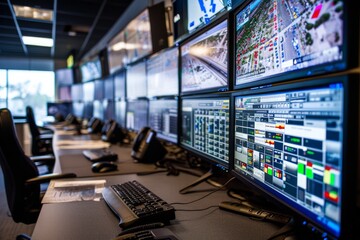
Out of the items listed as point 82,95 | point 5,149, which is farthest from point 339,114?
point 82,95

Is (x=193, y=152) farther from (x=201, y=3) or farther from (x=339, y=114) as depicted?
(x=339, y=114)

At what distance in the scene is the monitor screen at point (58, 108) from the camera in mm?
6792

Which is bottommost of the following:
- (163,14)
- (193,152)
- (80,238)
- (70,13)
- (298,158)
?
(80,238)

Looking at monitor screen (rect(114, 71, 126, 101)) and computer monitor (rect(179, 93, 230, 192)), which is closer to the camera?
computer monitor (rect(179, 93, 230, 192))

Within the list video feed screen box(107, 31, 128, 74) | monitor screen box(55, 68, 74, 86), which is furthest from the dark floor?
monitor screen box(55, 68, 74, 86)

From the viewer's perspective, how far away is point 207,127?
137 centimetres

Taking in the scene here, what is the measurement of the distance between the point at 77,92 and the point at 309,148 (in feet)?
A: 22.2

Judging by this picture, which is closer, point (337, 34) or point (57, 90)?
point (337, 34)

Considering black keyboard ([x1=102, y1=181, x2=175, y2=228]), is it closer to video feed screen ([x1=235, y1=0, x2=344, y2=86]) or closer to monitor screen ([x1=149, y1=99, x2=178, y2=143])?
video feed screen ([x1=235, y1=0, x2=344, y2=86])

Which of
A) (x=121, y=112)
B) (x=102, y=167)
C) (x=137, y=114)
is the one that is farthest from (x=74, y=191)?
(x=121, y=112)

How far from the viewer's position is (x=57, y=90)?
816cm

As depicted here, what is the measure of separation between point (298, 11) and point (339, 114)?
34 cm

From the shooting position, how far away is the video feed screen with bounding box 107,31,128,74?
11.3ft

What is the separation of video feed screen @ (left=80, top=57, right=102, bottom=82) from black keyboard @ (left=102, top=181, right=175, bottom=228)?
12.4ft
